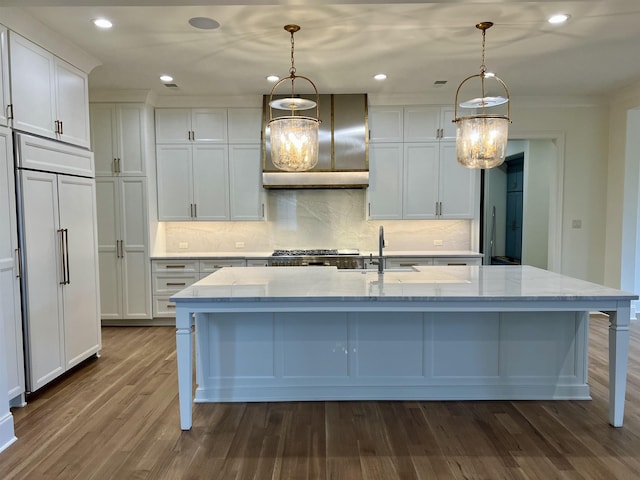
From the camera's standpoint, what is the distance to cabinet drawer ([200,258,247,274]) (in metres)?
4.92

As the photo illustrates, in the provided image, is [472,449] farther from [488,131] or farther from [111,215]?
[111,215]

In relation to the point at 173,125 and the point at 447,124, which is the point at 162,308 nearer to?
the point at 173,125

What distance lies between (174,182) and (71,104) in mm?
1727

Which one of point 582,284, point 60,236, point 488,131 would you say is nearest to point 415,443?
point 582,284

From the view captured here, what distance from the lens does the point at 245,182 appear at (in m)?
5.14

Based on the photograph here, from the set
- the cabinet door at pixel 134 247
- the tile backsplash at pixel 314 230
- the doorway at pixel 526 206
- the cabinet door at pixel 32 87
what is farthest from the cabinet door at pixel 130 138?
the doorway at pixel 526 206

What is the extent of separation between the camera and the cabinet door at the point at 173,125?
5.06 metres

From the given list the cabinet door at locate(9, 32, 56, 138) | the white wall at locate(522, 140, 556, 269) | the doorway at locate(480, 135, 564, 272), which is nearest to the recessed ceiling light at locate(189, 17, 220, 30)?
the cabinet door at locate(9, 32, 56, 138)

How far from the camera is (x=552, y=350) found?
2875 millimetres

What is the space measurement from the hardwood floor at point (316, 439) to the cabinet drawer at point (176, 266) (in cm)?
190

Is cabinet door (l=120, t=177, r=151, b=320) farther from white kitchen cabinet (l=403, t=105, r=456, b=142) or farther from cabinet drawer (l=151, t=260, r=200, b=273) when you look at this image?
white kitchen cabinet (l=403, t=105, r=456, b=142)

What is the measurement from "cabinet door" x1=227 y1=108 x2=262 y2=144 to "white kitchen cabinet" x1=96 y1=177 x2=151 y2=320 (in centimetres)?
120

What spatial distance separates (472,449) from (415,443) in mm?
308

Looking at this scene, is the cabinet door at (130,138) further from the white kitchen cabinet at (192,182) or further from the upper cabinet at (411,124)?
the upper cabinet at (411,124)
